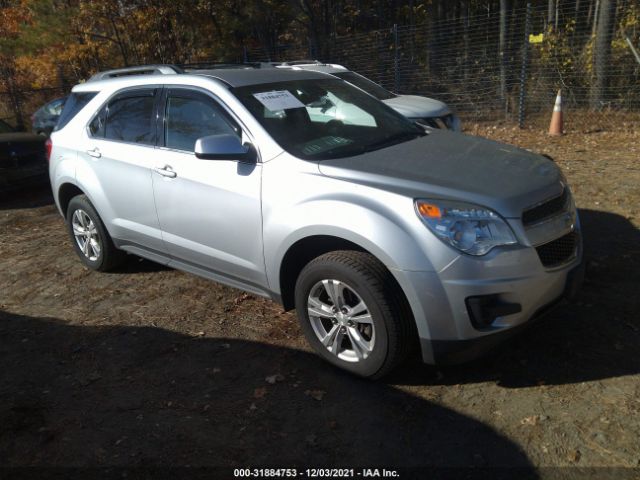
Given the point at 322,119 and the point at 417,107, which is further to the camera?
the point at 417,107

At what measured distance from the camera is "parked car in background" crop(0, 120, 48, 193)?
839 cm

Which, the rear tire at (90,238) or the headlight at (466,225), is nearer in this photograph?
the headlight at (466,225)

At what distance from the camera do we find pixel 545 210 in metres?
3.13

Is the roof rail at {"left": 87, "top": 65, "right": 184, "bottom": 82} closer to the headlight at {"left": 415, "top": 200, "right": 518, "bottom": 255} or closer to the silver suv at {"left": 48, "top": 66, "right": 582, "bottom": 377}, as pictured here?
the silver suv at {"left": 48, "top": 66, "right": 582, "bottom": 377}

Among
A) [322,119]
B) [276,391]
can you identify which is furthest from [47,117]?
[276,391]

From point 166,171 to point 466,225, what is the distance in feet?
7.61

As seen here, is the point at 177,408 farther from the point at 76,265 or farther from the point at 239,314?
the point at 76,265

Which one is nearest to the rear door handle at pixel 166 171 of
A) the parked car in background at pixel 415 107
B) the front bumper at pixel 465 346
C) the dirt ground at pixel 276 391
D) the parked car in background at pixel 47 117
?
the dirt ground at pixel 276 391

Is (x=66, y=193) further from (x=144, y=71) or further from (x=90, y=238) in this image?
(x=144, y=71)

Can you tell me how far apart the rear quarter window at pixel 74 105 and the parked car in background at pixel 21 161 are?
3725 mm

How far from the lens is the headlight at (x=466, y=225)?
2.83 m

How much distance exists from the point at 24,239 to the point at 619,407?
6.57m

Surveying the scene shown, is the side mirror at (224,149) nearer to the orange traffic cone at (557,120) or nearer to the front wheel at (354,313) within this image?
the front wheel at (354,313)

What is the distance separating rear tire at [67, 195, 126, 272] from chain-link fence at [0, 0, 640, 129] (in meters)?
9.88
